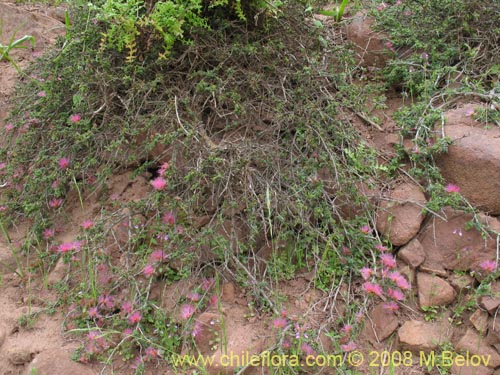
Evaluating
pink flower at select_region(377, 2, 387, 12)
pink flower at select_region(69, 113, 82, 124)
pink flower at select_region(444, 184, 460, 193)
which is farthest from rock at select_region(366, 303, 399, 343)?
pink flower at select_region(377, 2, 387, 12)

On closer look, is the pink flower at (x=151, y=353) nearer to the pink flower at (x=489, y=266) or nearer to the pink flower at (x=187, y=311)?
the pink flower at (x=187, y=311)

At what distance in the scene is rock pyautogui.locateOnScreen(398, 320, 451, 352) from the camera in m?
2.25

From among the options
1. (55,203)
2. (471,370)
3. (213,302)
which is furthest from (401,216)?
(55,203)

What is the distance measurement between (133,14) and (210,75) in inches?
19.9

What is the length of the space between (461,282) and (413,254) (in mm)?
255

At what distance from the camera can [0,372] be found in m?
2.27

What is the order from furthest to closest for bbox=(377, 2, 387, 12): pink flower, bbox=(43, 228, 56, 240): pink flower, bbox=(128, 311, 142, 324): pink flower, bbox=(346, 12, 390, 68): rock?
bbox=(377, 2, 387, 12): pink flower
bbox=(346, 12, 390, 68): rock
bbox=(43, 228, 56, 240): pink flower
bbox=(128, 311, 142, 324): pink flower

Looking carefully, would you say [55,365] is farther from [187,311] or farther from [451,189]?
[451,189]

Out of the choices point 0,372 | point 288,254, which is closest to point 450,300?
point 288,254

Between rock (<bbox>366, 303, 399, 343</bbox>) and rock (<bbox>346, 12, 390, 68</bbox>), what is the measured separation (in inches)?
66.9

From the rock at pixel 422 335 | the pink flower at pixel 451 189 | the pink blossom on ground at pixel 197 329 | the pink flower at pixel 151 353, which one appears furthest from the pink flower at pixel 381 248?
the pink flower at pixel 151 353

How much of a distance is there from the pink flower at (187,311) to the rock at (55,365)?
45 centimetres

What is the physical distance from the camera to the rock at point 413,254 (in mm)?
2510

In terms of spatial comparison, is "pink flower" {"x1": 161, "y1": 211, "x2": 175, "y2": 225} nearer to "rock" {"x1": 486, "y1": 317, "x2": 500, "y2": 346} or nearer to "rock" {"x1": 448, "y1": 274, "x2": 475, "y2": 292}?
"rock" {"x1": 448, "y1": 274, "x2": 475, "y2": 292}
